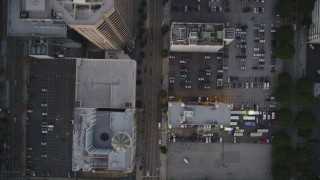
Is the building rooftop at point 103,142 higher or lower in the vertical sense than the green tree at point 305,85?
lower

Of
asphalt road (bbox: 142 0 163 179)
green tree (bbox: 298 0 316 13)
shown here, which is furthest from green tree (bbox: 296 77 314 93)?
asphalt road (bbox: 142 0 163 179)

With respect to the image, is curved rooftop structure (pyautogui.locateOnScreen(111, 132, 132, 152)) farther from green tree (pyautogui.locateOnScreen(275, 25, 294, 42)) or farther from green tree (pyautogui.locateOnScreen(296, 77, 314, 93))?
green tree (pyautogui.locateOnScreen(275, 25, 294, 42))

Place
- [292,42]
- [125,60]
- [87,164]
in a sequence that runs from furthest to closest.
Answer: [292,42], [125,60], [87,164]

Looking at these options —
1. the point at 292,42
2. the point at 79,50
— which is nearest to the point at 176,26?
the point at 79,50

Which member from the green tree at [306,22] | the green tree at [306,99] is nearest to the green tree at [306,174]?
the green tree at [306,99]

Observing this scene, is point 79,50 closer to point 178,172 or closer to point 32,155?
point 32,155

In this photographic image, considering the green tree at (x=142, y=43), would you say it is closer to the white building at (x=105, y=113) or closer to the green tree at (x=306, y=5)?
the white building at (x=105, y=113)

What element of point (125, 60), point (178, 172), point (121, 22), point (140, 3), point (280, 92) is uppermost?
point (140, 3)
